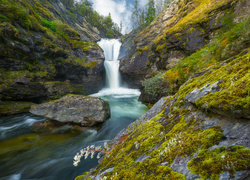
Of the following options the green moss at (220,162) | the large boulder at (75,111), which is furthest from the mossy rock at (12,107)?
the green moss at (220,162)

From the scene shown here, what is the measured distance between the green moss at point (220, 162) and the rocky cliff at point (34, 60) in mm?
13129

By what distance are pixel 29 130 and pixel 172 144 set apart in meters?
9.66

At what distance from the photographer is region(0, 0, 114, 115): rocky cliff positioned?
31.5 feet

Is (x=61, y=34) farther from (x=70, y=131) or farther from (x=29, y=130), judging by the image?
(x=70, y=131)

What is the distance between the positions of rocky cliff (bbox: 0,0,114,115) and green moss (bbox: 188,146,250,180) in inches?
517

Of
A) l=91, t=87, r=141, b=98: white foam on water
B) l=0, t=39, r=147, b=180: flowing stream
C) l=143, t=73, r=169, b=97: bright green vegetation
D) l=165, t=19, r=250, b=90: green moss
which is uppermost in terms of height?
l=165, t=19, r=250, b=90: green moss

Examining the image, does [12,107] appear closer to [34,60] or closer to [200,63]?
[34,60]

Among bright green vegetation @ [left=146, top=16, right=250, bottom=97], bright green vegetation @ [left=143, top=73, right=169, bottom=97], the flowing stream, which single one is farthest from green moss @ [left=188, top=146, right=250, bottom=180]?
bright green vegetation @ [left=143, top=73, right=169, bottom=97]

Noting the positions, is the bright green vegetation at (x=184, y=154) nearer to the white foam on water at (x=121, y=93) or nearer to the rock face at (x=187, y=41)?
the rock face at (x=187, y=41)

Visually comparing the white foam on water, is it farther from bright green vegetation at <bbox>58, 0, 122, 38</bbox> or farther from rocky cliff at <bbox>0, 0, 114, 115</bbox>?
bright green vegetation at <bbox>58, 0, 122, 38</bbox>

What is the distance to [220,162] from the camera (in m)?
1.04

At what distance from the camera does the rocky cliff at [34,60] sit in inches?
378

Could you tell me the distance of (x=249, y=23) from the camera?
17.0ft

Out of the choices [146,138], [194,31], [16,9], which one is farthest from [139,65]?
[146,138]
